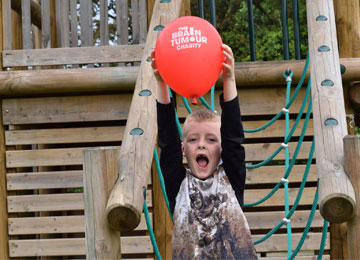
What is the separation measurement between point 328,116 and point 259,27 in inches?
469

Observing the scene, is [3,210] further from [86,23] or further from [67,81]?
[86,23]

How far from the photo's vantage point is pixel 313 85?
2.70 m

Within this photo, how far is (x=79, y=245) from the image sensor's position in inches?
185

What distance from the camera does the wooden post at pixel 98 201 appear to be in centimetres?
202

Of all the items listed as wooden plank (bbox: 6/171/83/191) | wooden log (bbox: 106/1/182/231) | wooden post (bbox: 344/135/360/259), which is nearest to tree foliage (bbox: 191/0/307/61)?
wooden plank (bbox: 6/171/83/191)

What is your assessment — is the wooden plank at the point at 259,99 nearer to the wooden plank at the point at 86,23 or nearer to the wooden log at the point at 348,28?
the wooden log at the point at 348,28

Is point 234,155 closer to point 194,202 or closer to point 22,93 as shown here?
point 194,202

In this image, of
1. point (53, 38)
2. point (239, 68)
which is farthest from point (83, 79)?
point (53, 38)

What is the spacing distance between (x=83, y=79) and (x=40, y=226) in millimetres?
1330

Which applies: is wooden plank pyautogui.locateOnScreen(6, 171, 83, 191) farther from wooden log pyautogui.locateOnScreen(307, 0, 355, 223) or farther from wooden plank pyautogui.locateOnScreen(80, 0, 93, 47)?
wooden log pyautogui.locateOnScreen(307, 0, 355, 223)

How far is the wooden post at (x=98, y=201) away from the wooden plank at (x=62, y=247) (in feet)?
8.76

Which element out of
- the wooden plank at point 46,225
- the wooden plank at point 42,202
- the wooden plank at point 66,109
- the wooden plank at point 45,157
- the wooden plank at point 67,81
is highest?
the wooden plank at point 67,81

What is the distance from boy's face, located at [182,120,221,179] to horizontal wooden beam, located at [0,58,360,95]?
2.18 metres

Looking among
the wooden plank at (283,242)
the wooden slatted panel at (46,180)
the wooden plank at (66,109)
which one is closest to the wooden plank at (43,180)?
the wooden slatted panel at (46,180)
